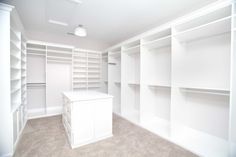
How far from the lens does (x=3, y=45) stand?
5.69ft

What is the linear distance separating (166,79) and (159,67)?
0.38 m

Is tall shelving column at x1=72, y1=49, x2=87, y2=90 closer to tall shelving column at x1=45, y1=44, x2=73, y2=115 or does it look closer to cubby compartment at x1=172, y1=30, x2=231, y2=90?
tall shelving column at x1=45, y1=44, x2=73, y2=115

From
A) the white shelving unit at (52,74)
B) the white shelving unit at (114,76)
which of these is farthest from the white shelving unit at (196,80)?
the white shelving unit at (52,74)

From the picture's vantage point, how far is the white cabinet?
6.65ft

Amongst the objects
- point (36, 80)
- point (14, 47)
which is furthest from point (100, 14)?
point (36, 80)

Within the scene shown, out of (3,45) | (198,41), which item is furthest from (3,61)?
(198,41)

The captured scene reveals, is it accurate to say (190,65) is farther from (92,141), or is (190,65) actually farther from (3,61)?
(3,61)

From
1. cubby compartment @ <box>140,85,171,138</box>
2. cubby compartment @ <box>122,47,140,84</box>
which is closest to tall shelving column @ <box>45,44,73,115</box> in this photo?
cubby compartment @ <box>122,47,140,84</box>

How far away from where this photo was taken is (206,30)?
2045mm

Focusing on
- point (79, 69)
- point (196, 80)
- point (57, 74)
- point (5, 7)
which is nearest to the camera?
point (5, 7)

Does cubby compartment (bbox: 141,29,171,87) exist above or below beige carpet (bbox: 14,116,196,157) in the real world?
above

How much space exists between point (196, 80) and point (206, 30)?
98cm

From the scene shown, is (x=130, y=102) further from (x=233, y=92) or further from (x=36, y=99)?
(x=36, y=99)

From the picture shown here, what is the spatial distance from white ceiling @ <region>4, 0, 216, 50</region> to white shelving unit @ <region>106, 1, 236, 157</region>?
1.63ft
